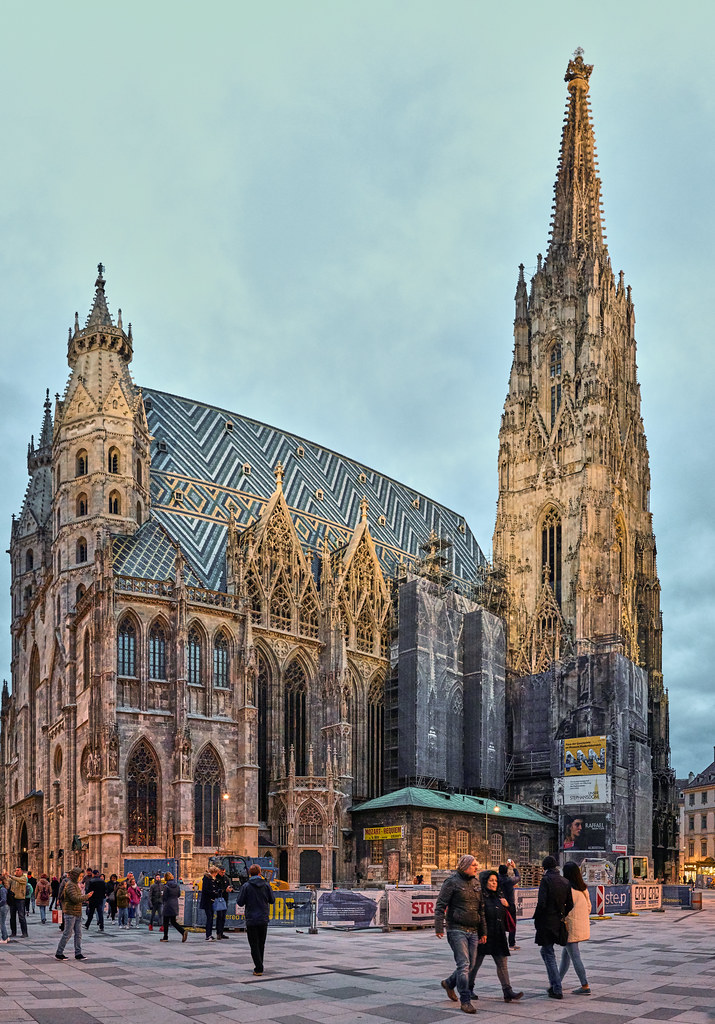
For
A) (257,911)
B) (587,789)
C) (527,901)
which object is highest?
(257,911)

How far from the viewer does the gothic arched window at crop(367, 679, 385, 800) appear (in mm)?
57062

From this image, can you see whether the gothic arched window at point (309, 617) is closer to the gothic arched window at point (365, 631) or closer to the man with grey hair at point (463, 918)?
the gothic arched window at point (365, 631)

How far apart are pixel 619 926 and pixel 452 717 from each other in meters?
32.0

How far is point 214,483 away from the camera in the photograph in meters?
57.6

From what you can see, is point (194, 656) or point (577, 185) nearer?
point (194, 656)

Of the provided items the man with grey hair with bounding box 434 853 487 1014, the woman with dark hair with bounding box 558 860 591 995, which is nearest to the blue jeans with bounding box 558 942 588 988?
the woman with dark hair with bounding box 558 860 591 995

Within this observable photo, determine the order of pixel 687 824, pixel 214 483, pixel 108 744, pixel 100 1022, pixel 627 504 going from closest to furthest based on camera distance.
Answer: pixel 100 1022, pixel 108 744, pixel 214 483, pixel 627 504, pixel 687 824

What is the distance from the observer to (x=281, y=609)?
173 ft

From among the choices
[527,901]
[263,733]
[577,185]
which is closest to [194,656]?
[263,733]

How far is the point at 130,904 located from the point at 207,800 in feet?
58.7

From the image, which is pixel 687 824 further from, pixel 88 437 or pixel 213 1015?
pixel 213 1015

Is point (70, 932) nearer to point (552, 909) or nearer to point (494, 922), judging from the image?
point (494, 922)

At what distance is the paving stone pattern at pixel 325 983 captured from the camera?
40.7ft

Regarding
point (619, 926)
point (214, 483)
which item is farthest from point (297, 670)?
point (619, 926)
